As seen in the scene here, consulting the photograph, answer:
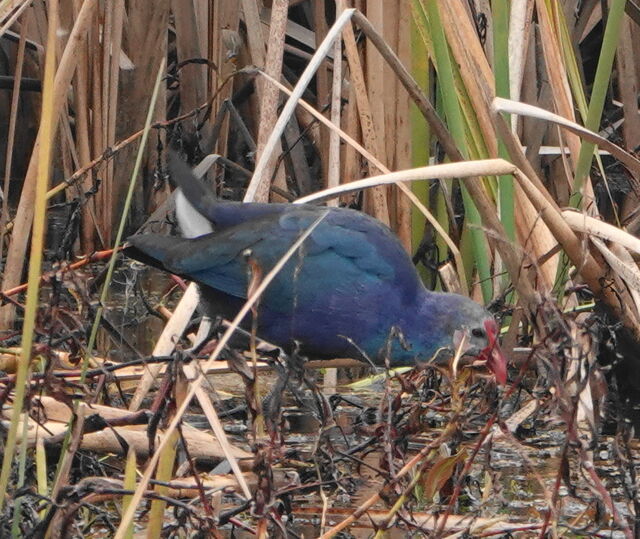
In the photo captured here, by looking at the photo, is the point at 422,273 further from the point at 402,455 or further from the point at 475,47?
the point at 402,455

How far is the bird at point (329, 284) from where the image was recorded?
2.43 metres

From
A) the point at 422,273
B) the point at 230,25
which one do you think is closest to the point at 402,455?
the point at 422,273

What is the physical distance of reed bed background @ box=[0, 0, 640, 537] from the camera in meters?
1.56

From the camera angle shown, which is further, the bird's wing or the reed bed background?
the bird's wing

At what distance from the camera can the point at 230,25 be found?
350 centimetres

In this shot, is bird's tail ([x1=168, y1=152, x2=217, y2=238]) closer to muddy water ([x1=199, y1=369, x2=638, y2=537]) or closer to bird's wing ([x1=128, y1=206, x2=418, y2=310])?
bird's wing ([x1=128, y1=206, x2=418, y2=310])

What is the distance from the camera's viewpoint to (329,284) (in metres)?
2.46

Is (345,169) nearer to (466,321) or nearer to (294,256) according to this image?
(294,256)

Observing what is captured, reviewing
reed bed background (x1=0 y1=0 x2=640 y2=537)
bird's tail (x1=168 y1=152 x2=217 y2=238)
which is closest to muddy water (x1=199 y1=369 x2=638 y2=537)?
reed bed background (x1=0 y1=0 x2=640 y2=537)

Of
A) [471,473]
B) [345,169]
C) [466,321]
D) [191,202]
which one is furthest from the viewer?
[345,169]

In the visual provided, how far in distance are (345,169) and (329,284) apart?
0.62 metres

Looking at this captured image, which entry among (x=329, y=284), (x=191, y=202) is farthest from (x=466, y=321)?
(x=191, y=202)

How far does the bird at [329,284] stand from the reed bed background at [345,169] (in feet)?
0.36

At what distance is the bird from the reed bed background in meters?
0.11
